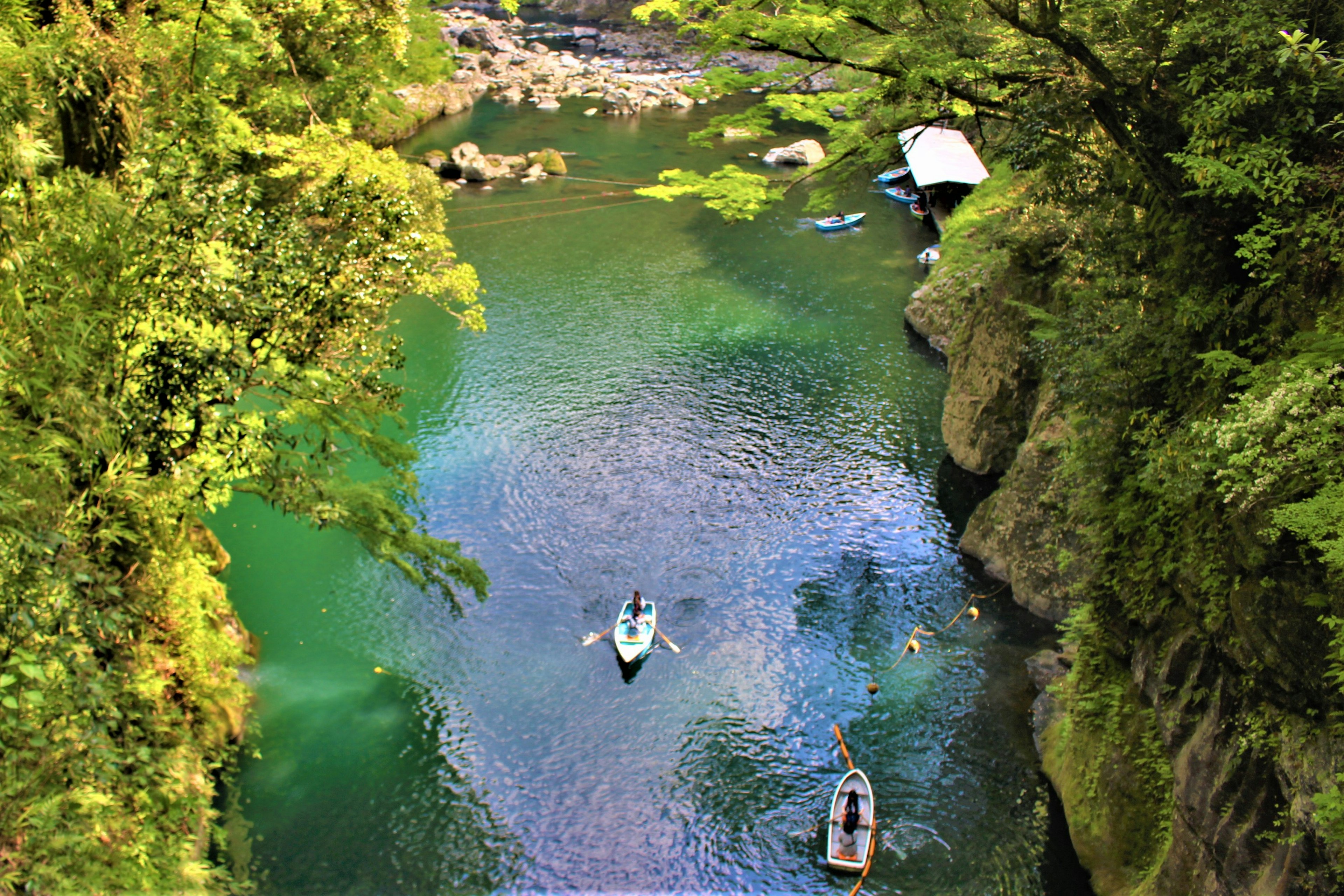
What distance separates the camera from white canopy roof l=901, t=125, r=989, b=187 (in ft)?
127

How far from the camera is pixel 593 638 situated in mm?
19688

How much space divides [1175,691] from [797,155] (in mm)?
42176

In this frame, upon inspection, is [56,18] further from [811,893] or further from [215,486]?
[811,893]

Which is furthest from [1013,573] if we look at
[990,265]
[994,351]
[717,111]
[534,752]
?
[717,111]

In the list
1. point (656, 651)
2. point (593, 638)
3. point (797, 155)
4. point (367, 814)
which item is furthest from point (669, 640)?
point (797, 155)

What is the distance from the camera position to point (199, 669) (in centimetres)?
1523

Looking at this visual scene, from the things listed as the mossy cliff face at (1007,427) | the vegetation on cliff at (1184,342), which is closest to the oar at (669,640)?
the vegetation on cliff at (1184,342)

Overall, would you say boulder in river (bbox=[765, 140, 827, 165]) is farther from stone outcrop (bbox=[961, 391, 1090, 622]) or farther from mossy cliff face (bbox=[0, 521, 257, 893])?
mossy cliff face (bbox=[0, 521, 257, 893])

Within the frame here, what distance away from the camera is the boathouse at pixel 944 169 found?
38.8 m

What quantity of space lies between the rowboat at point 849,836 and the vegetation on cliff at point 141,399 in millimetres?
7477

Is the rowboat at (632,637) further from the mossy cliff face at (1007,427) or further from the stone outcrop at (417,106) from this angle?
the stone outcrop at (417,106)

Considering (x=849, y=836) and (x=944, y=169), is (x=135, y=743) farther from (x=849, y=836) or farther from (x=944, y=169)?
(x=944, y=169)

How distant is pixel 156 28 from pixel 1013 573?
65.1 ft

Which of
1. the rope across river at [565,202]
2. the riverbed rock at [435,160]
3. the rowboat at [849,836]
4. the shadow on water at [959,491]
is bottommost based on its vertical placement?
the shadow on water at [959,491]
